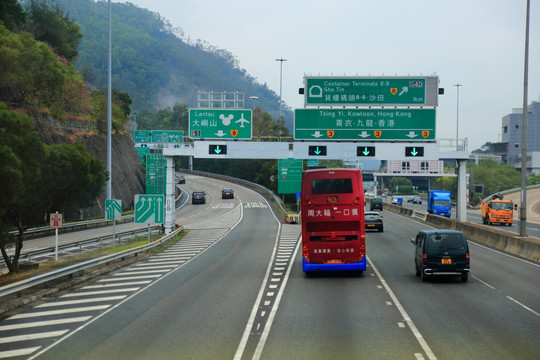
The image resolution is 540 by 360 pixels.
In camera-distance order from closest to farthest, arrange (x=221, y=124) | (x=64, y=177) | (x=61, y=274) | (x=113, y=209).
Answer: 1. (x=61, y=274)
2. (x=64, y=177)
3. (x=113, y=209)
4. (x=221, y=124)

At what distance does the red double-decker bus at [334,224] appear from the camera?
79.9ft

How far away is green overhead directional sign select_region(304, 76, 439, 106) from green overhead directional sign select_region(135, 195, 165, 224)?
1036 cm

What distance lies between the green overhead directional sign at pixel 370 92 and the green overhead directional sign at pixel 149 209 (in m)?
10.4

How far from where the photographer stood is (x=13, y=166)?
21.6 m

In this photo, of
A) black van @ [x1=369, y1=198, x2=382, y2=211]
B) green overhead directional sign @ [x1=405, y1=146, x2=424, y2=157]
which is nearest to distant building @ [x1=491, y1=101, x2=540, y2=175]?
black van @ [x1=369, y1=198, x2=382, y2=211]

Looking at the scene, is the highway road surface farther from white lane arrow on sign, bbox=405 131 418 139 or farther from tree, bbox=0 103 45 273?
white lane arrow on sign, bbox=405 131 418 139

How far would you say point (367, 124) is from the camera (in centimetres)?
3781

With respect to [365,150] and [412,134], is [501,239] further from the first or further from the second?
[365,150]

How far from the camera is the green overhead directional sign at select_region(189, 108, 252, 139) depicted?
39844 millimetres

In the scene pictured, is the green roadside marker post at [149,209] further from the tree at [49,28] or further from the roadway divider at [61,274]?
the tree at [49,28]

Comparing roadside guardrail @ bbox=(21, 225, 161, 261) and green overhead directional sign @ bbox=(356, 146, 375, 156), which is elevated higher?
green overhead directional sign @ bbox=(356, 146, 375, 156)

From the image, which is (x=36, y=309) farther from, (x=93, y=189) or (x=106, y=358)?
(x=93, y=189)

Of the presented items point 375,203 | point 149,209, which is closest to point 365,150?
point 149,209

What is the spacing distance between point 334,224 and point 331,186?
1.44 meters
